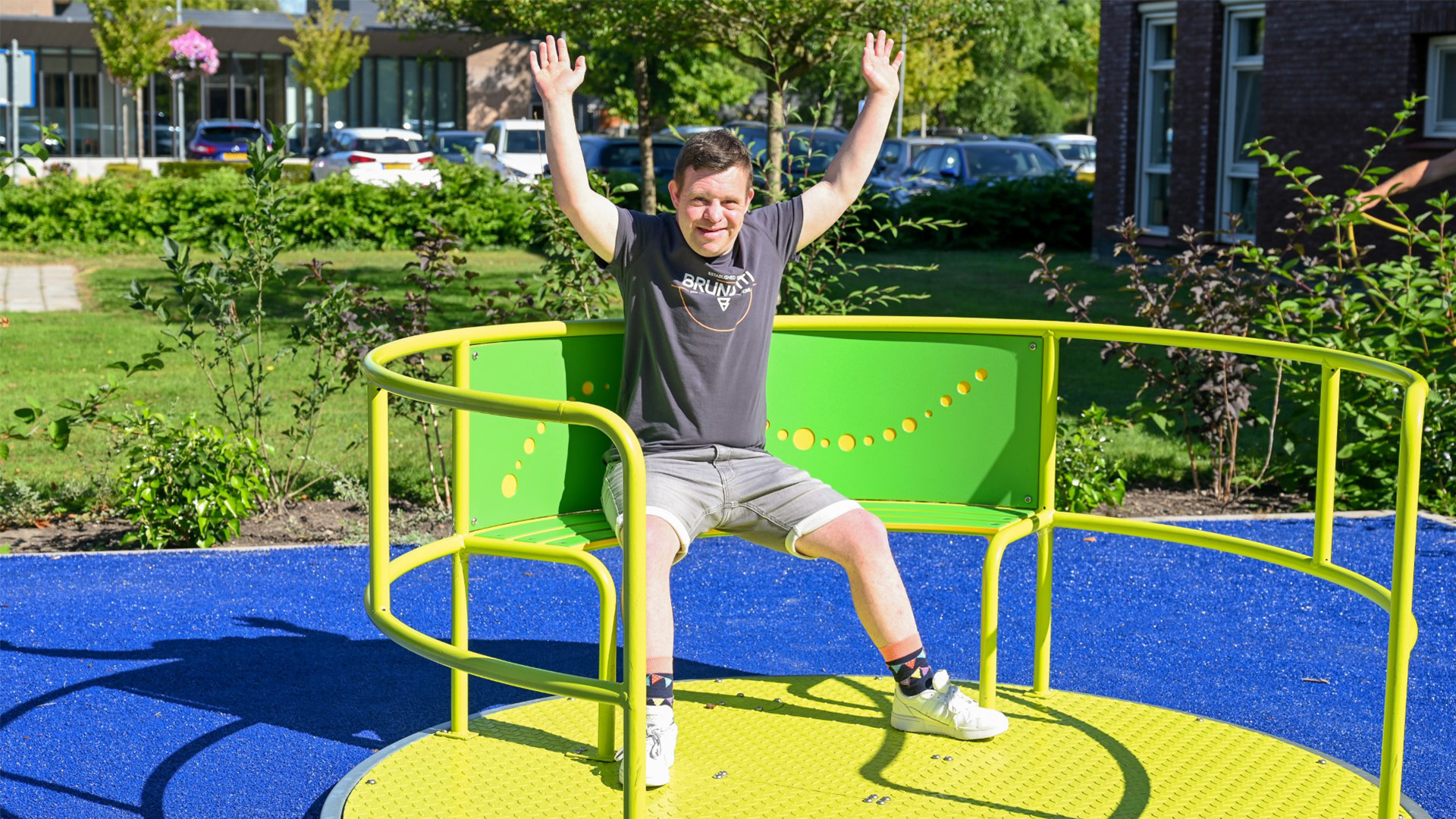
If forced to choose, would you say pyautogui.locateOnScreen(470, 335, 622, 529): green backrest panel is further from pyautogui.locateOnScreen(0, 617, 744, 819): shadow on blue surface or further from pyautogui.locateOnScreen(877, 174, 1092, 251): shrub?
pyautogui.locateOnScreen(877, 174, 1092, 251): shrub

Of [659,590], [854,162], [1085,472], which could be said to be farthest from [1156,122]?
[659,590]

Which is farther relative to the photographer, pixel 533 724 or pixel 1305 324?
pixel 1305 324

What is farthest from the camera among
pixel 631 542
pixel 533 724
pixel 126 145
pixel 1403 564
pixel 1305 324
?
pixel 126 145

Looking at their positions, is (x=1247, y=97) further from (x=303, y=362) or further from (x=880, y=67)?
(x=880, y=67)

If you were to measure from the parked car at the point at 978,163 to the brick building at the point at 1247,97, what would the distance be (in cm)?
450

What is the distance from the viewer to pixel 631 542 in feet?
9.35

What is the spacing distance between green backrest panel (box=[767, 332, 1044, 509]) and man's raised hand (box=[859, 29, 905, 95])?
2.23 feet

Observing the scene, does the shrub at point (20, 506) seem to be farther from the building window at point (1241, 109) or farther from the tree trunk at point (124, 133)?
the tree trunk at point (124, 133)

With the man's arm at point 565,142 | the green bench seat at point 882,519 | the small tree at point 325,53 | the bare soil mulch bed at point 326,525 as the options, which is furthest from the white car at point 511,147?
the man's arm at point 565,142

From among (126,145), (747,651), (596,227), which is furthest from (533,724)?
(126,145)

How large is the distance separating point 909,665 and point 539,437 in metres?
1.08

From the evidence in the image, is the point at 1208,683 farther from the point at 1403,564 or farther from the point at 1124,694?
the point at 1403,564

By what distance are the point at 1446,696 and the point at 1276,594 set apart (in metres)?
1.15

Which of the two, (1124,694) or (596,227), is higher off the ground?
(596,227)
